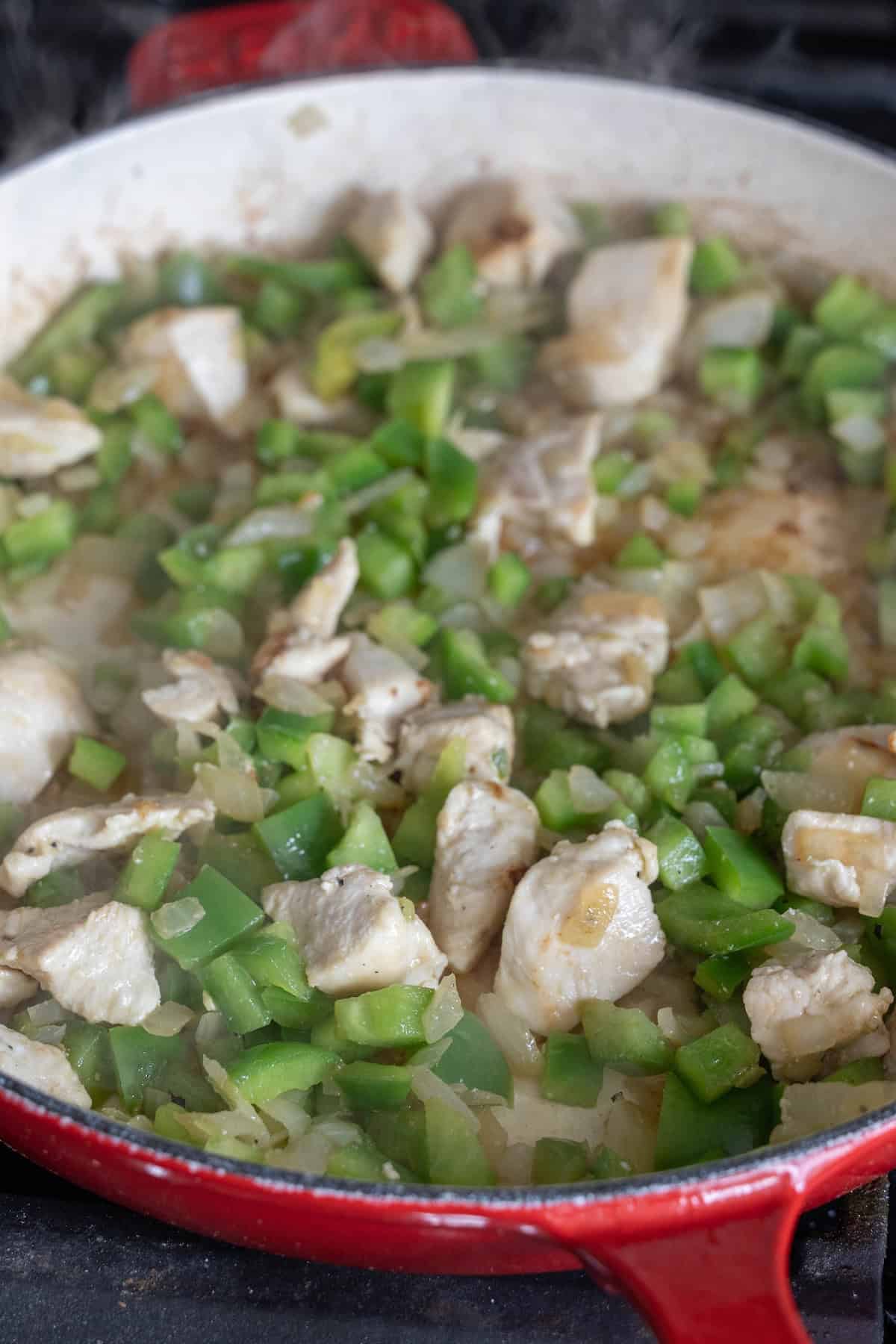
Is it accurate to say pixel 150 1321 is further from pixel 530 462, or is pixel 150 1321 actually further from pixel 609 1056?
pixel 530 462

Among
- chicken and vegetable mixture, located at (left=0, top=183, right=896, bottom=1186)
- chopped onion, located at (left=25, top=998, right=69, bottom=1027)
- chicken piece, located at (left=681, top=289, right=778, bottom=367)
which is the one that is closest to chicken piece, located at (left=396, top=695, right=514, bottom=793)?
chicken and vegetable mixture, located at (left=0, top=183, right=896, bottom=1186)

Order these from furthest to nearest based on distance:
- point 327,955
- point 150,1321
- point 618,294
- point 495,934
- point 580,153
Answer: point 580,153 → point 618,294 → point 495,934 → point 327,955 → point 150,1321

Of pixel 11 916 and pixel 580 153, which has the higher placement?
pixel 580 153

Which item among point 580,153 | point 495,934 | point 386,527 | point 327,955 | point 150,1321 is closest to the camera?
point 150,1321

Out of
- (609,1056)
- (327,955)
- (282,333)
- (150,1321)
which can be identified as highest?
(282,333)

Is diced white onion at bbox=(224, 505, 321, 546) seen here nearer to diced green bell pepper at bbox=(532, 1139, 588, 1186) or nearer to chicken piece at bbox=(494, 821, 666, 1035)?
chicken piece at bbox=(494, 821, 666, 1035)

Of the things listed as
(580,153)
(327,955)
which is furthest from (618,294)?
(327,955)

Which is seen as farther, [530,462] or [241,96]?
[241,96]
